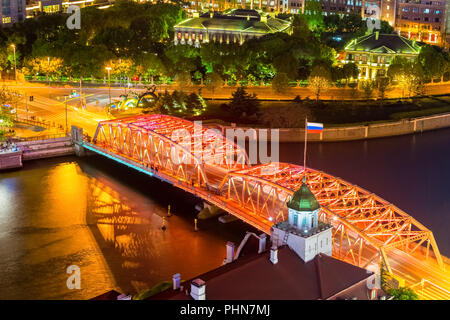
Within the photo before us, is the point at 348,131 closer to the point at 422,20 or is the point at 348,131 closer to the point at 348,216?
the point at 348,216

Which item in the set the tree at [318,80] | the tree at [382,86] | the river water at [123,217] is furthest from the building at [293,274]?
the tree at [382,86]

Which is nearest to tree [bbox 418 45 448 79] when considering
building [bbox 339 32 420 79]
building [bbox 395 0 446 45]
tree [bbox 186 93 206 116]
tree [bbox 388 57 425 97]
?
building [bbox 339 32 420 79]

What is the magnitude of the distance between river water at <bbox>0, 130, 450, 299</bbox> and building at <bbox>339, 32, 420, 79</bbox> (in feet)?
120

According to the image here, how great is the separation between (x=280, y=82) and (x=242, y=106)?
395 inches

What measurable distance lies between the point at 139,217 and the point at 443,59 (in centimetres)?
6824

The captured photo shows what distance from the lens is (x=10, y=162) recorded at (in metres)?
60.2

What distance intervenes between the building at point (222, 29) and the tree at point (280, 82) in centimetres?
2714

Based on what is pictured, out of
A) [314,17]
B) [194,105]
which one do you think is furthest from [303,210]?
[314,17]

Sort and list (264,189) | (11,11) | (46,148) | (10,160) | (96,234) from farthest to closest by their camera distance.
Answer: (11,11) → (46,148) → (10,160) → (264,189) → (96,234)

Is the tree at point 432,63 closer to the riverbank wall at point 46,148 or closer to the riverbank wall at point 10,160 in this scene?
the riverbank wall at point 46,148

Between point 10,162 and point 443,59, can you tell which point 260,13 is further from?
point 10,162

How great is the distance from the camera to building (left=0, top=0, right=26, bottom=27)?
125m

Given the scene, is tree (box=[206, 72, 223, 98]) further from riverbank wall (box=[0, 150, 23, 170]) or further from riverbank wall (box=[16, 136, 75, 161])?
riverbank wall (box=[0, 150, 23, 170])

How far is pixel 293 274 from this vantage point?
2802cm
